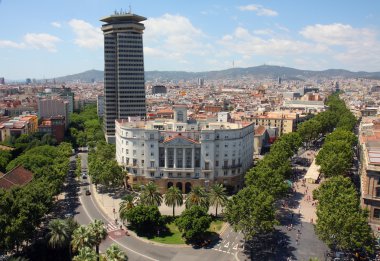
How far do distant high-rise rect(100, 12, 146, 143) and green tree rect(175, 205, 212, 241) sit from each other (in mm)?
116643

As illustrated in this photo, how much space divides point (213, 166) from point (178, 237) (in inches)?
1372

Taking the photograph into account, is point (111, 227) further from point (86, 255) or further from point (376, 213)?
point (376, 213)

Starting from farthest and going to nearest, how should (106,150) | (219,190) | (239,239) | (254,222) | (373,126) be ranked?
(373,126), (106,150), (219,190), (239,239), (254,222)

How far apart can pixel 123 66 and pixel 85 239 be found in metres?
137

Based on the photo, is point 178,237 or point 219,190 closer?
point 178,237

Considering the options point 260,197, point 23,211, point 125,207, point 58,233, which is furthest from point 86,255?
point 260,197

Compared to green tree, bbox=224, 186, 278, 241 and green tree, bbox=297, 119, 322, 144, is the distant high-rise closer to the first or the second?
green tree, bbox=297, 119, 322, 144

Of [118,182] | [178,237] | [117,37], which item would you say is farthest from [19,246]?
[117,37]

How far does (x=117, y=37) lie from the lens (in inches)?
7298

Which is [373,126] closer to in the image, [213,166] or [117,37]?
[213,166]

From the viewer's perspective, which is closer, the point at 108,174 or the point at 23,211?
the point at 23,211

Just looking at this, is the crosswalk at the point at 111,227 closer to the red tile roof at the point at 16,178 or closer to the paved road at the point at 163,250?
the paved road at the point at 163,250

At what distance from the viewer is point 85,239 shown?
193 feet

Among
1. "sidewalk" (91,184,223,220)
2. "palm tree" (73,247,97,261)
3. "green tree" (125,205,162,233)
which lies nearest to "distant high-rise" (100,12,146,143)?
"sidewalk" (91,184,223,220)
